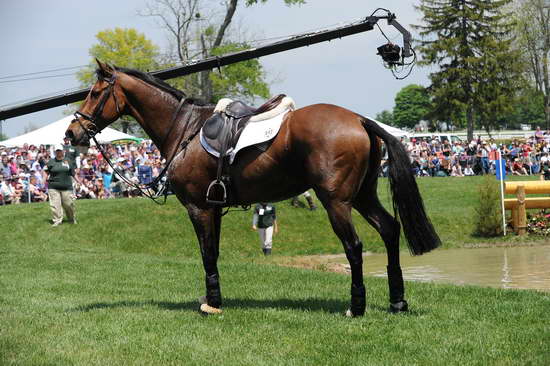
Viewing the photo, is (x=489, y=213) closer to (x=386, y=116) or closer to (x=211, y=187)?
(x=211, y=187)

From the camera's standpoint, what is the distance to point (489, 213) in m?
22.7

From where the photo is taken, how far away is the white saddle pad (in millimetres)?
8148

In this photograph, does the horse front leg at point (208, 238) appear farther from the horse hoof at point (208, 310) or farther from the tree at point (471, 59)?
the tree at point (471, 59)

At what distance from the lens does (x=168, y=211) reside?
2417 centimetres

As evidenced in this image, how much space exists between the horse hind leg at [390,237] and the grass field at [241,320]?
0.22 m

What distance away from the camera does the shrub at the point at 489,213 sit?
2266cm

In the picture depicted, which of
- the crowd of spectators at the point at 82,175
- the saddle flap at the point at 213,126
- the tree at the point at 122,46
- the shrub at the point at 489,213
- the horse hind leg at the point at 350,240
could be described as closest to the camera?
the horse hind leg at the point at 350,240

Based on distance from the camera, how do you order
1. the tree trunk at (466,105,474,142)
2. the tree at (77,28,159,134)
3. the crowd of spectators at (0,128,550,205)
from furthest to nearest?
the tree at (77,28,159,134)
the tree trunk at (466,105,474,142)
the crowd of spectators at (0,128,550,205)

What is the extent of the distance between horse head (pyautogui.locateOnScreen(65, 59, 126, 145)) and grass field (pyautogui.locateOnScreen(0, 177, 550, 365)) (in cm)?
224

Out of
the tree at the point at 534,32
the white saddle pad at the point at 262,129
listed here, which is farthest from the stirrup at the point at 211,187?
the tree at the point at 534,32

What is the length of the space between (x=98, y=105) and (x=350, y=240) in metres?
3.73

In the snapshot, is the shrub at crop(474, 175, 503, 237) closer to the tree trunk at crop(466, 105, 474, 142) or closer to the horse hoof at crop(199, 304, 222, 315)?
the horse hoof at crop(199, 304, 222, 315)

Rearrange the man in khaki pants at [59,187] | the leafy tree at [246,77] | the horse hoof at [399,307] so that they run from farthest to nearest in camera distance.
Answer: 1. the leafy tree at [246,77]
2. the man in khaki pants at [59,187]
3. the horse hoof at [399,307]

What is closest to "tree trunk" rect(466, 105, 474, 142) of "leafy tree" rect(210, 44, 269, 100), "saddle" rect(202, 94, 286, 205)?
"leafy tree" rect(210, 44, 269, 100)
